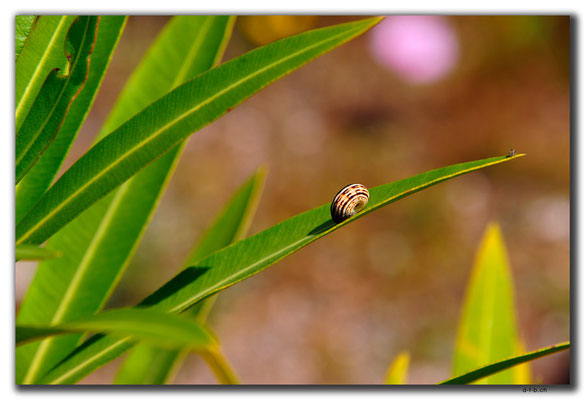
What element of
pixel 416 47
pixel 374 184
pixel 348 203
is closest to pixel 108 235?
pixel 348 203

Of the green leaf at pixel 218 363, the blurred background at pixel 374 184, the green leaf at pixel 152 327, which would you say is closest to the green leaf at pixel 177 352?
the green leaf at pixel 218 363

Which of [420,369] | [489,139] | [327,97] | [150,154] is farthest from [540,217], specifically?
[150,154]

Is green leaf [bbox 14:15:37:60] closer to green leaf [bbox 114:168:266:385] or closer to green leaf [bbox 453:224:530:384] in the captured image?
green leaf [bbox 114:168:266:385]

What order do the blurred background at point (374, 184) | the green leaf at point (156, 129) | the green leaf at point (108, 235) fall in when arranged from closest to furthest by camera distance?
the green leaf at point (156, 129), the green leaf at point (108, 235), the blurred background at point (374, 184)

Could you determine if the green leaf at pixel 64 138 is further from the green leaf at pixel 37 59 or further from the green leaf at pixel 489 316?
the green leaf at pixel 489 316

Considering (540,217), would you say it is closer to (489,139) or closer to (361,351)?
(489,139)

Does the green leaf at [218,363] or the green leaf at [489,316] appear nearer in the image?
the green leaf at [218,363]
